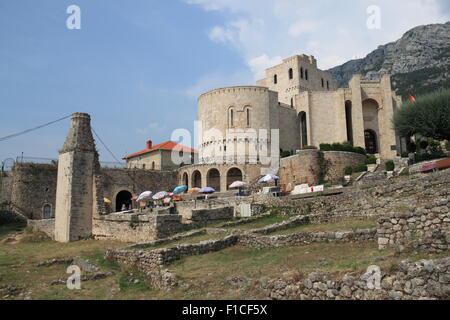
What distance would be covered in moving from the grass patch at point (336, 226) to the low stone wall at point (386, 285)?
5.42m

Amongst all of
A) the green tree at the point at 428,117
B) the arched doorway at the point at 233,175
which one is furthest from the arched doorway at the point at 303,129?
the green tree at the point at 428,117

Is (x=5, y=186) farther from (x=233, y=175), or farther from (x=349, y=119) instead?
(x=349, y=119)

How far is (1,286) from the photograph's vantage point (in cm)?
1223

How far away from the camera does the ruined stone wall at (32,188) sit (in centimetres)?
3322

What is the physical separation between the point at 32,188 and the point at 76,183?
12824 mm

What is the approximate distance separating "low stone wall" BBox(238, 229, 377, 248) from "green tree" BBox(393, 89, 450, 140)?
23938 mm

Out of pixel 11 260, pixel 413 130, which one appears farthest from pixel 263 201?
pixel 413 130

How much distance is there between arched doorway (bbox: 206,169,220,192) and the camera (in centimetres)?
4244

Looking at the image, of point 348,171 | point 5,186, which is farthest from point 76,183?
point 348,171

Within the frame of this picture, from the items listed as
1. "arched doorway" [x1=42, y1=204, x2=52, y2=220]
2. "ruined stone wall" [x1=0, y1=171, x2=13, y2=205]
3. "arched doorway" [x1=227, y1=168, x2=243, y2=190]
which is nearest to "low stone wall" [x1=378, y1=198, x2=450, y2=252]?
"arched doorway" [x1=227, y1=168, x2=243, y2=190]

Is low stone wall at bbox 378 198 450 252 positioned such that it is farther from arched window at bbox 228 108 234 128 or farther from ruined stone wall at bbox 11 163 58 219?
arched window at bbox 228 108 234 128

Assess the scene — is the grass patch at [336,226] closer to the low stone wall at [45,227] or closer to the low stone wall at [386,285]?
the low stone wall at [386,285]

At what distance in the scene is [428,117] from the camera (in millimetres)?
32062

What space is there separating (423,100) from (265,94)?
17913 mm
